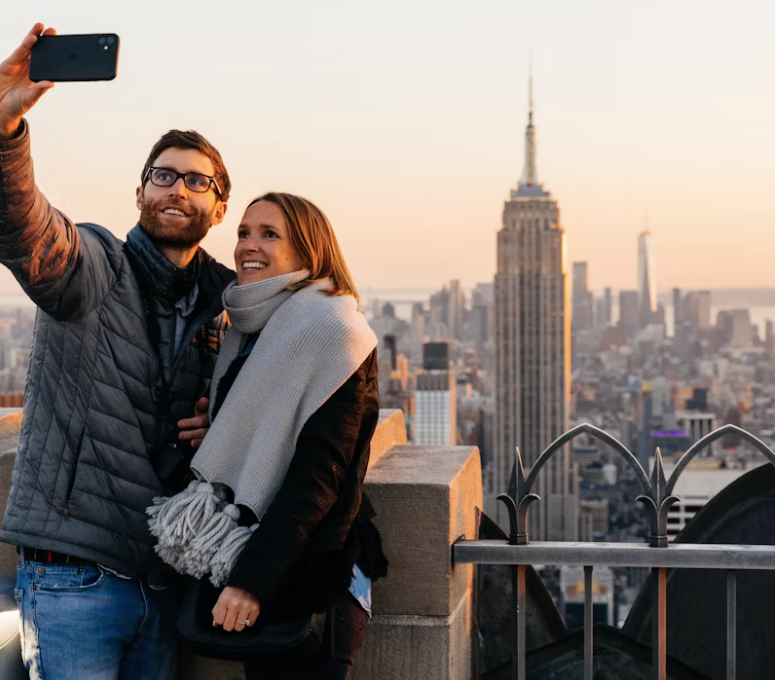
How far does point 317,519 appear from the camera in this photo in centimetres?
200

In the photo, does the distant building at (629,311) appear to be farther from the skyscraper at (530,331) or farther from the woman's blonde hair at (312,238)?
the woman's blonde hair at (312,238)

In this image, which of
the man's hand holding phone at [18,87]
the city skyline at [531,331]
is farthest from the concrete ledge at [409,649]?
the city skyline at [531,331]

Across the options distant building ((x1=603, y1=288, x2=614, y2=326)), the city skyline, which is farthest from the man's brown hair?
distant building ((x1=603, y1=288, x2=614, y2=326))

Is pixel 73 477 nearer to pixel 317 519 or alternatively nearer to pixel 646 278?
pixel 317 519

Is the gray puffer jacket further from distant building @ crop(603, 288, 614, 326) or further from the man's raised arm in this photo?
distant building @ crop(603, 288, 614, 326)

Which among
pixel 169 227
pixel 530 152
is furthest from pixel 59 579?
pixel 530 152

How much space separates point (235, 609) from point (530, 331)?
104 meters

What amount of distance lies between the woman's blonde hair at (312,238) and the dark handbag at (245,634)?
23.3 inches

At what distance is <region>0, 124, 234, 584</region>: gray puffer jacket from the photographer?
211cm

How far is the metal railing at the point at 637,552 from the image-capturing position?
8.07 feet

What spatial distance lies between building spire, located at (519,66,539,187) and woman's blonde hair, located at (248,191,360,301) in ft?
371

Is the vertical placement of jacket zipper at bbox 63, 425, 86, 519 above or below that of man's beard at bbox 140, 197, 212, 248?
Answer: below

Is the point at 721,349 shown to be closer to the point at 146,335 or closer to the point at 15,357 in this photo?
the point at 15,357

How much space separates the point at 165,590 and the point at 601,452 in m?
108
